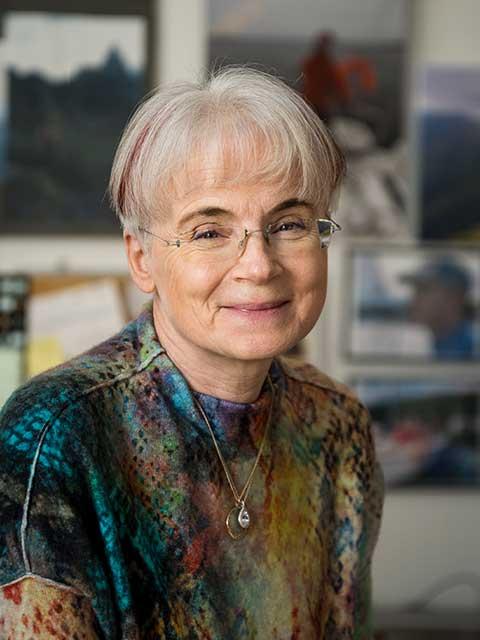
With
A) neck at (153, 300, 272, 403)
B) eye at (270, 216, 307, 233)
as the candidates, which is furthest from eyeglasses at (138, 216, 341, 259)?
neck at (153, 300, 272, 403)

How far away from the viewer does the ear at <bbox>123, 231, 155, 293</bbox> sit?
3.39ft

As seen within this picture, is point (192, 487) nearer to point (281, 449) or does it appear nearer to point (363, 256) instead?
point (281, 449)

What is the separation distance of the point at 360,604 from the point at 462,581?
143 centimetres

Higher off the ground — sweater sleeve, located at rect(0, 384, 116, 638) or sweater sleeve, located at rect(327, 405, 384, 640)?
sweater sleeve, located at rect(0, 384, 116, 638)

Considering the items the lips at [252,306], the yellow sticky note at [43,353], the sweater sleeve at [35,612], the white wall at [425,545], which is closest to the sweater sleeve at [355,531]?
the lips at [252,306]

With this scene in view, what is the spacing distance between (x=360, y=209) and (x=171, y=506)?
150 centimetres

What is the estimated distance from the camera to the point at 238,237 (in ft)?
3.09

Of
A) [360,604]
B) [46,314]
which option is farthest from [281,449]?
→ [46,314]

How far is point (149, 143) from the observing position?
3.14ft

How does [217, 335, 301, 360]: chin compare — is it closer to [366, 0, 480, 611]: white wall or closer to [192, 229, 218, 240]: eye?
[192, 229, 218, 240]: eye

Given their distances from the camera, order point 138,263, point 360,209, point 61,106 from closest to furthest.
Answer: point 138,263
point 61,106
point 360,209

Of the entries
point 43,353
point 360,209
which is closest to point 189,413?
point 43,353

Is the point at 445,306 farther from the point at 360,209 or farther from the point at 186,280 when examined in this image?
the point at 186,280

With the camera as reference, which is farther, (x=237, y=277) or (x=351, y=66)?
(x=351, y=66)
